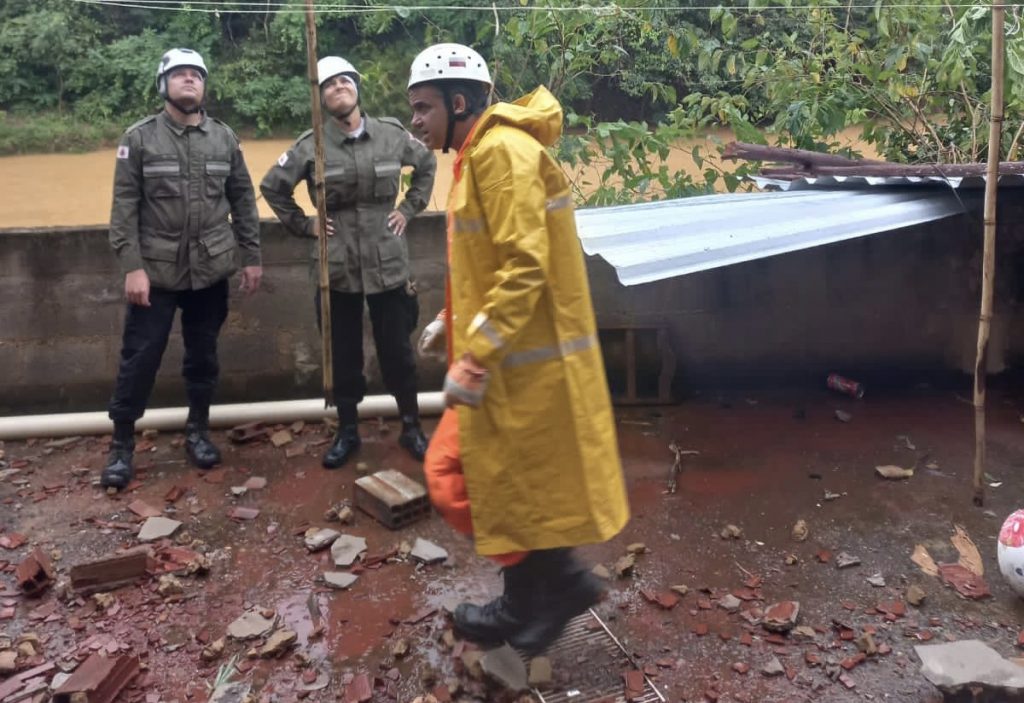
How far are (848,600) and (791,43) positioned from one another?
456 cm

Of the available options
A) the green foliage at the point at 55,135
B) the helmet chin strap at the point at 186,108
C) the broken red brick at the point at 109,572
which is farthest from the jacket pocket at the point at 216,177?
the green foliage at the point at 55,135

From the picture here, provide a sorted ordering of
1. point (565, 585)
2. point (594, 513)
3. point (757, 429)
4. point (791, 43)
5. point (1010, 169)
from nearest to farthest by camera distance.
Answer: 1. point (594, 513)
2. point (565, 585)
3. point (1010, 169)
4. point (757, 429)
5. point (791, 43)

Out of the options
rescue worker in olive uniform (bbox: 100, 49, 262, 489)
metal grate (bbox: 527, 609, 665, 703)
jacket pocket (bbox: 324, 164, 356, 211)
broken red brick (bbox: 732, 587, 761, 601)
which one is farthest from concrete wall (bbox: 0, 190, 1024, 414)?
metal grate (bbox: 527, 609, 665, 703)

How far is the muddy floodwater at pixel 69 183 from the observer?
1168cm

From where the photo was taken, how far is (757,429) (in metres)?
5.21

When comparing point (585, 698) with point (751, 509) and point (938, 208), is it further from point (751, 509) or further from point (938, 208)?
point (938, 208)

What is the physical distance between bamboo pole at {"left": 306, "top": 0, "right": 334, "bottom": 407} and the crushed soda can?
122 inches

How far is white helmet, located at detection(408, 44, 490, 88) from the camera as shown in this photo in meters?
2.82

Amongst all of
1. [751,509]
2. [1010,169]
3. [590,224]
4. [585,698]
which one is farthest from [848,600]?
[1010,169]

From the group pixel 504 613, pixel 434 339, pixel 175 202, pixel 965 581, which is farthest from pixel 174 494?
pixel 965 581

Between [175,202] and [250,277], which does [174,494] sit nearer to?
[250,277]

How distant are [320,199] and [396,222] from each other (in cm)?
45

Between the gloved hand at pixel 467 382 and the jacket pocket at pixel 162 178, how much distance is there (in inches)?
97.7

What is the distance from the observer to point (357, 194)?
177 inches
